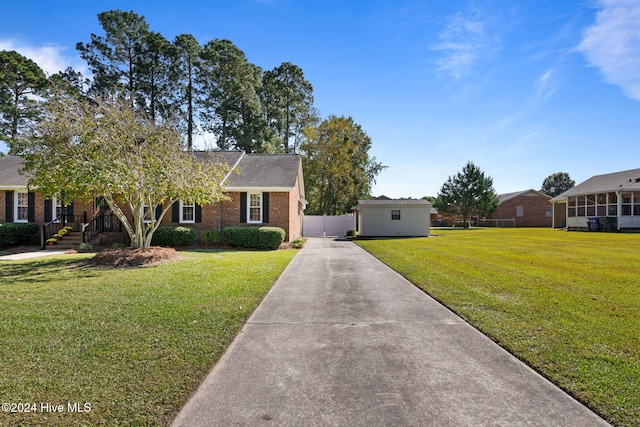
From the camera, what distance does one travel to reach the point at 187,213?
16891mm

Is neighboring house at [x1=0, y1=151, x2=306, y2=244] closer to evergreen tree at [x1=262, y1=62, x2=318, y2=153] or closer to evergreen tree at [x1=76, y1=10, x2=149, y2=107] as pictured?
evergreen tree at [x1=76, y1=10, x2=149, y2=107]

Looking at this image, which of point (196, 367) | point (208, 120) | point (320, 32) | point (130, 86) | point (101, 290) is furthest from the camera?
point (208, 120)

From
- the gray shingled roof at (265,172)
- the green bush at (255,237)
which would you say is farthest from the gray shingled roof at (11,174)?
the green bush at (255,237)

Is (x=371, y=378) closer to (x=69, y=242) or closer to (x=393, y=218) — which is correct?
(x=69, y=242)

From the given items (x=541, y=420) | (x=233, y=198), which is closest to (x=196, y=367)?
(x=541, y=420)

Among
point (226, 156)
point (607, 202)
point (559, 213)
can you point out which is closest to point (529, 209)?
point (559, 213)

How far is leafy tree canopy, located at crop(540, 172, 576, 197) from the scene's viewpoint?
7550cm

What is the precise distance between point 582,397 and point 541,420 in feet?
1.92

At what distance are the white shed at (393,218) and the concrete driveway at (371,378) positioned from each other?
66.3 feet

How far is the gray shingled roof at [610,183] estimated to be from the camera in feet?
85.7

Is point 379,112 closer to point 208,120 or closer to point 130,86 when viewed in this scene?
point 208,120

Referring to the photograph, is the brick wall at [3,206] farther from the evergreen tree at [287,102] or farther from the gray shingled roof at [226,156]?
the evergreen tree at [287,102]

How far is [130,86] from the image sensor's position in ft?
98.6

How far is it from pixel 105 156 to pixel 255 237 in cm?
720
